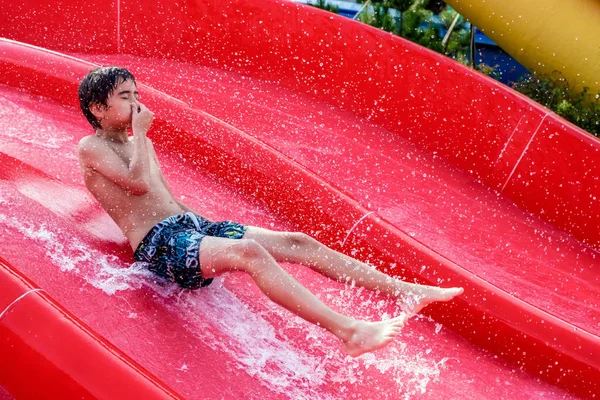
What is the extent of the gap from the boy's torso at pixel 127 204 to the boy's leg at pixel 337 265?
1.09 feet

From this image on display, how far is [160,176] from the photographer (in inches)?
112

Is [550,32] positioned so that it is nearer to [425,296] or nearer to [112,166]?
[425,296]

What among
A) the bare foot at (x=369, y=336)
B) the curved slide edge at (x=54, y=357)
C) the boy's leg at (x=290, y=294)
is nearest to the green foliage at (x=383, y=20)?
the boy's leg at (x=290, y=294)

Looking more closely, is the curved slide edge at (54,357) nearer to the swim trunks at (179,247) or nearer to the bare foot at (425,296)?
the swim trunks at (179,247)

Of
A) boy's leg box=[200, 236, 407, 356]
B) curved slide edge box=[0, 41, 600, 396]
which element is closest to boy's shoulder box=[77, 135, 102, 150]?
boy's leg box=[200, 236, 407, 356]

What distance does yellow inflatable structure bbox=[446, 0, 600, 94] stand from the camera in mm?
4359

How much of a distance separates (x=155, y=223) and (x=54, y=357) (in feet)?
2.31

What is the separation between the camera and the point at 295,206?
3285mm

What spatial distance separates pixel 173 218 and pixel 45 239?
1.43 ft

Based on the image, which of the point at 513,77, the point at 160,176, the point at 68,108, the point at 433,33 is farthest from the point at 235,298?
the point at 513,77

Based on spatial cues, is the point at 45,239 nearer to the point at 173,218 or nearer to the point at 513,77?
the point at 173,218

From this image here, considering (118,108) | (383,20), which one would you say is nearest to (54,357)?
(118,108)

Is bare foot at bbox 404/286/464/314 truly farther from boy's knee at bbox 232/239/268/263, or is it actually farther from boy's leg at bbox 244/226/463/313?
boy's knee at bbox 232/239/268/263

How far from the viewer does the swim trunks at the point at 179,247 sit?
2.54 m
